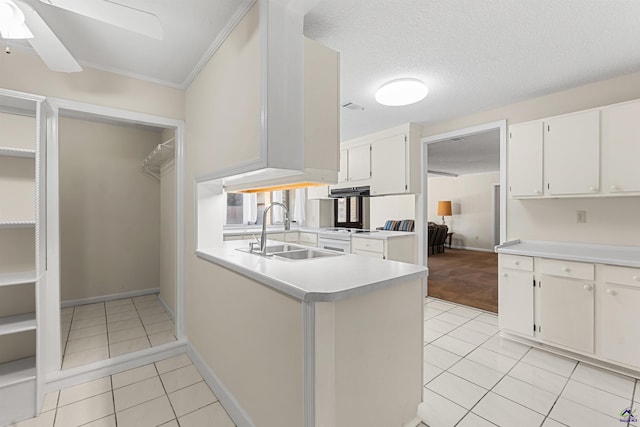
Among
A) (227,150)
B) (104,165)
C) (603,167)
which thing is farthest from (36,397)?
(603,167)

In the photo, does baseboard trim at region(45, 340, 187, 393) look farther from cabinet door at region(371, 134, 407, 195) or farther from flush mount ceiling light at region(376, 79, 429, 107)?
cabinet door at region(371, 134, 407, 195)

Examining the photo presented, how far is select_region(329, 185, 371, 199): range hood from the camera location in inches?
168

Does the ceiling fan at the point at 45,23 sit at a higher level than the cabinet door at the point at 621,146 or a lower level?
higher

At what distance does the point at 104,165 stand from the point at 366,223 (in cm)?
409

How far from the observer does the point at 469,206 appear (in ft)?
28.3

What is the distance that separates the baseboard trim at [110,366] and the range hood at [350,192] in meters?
2.95

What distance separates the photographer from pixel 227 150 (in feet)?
6.21

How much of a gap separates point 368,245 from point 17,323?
3.32 m

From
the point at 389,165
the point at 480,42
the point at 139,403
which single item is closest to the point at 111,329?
the point at 139,403

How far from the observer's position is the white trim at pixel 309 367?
3.97 feet

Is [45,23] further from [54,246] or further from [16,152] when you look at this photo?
[54,246]

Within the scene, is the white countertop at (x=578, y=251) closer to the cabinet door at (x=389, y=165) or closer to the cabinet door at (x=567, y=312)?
the cabinet door at (x=567, y=312)

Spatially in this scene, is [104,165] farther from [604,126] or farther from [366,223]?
[604,126]

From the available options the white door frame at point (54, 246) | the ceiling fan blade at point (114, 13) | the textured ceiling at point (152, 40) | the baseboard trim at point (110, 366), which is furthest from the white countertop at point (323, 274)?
the textured ceiling at point (152, 40)
